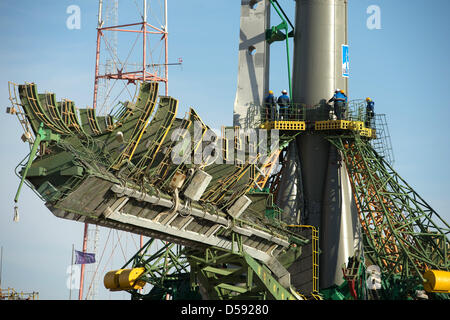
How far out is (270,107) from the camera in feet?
197

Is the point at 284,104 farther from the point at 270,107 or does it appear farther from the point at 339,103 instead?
the point at 339,103

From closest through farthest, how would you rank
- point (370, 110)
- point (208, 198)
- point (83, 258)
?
1. point (208, 198)
2. point (370, 110)
3. point (83, 258)

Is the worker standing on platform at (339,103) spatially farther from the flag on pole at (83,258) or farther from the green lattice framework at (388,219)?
the flag on pole at (83,258)

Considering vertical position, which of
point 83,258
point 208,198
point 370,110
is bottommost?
point 83,258

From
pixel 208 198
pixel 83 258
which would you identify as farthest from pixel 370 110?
pixel 83 258

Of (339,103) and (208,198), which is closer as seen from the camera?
(208,198)

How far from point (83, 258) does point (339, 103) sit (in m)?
23.8

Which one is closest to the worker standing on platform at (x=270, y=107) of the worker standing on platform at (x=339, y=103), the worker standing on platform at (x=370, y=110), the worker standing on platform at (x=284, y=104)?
the worker standing on platform at (x=284, y=104)

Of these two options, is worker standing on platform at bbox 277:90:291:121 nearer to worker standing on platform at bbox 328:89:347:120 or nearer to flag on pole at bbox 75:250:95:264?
worker standing on platform at bbox 328:89:347:120

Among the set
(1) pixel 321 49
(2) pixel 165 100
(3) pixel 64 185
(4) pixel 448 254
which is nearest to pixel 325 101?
(1) pixel 321 49

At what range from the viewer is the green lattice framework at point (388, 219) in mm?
53938

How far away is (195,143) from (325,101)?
2139cm

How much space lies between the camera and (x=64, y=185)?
110 ft
